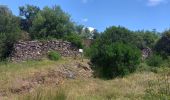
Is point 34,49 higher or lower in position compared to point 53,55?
higher

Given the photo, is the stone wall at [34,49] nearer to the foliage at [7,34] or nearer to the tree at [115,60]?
the foliage at [7,34]

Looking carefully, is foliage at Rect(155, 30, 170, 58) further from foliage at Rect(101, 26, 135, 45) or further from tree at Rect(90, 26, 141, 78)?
tree at Rect(90, 26, 141, 78)

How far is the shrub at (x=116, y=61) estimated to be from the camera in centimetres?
3050

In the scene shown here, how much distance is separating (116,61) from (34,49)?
41.5ft

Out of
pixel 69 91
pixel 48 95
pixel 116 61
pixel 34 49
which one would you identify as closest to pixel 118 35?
pixel 34 49

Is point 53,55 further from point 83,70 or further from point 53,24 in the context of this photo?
point 53,24

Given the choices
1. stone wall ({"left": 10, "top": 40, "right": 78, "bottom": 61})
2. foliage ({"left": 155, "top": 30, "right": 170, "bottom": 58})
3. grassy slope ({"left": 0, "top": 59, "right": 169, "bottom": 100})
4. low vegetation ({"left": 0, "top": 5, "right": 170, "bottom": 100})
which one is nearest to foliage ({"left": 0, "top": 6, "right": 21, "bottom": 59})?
low vegetation ({"left": 0, "top": 5, "right": 170, "bottom": 100})

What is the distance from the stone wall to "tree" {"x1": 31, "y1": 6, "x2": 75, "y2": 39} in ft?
40.0

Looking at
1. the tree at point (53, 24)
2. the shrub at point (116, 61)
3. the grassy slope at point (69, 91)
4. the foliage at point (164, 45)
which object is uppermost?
the tree at point (53, 24)

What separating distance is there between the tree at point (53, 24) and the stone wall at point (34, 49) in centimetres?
1218

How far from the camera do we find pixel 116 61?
102ft

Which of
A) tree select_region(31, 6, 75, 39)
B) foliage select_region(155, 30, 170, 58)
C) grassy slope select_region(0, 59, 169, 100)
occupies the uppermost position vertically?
tree select_region(31, 6, 75, 39)

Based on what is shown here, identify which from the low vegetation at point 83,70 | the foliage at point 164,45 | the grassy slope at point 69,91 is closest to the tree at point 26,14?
the low vegetation at point 83,70

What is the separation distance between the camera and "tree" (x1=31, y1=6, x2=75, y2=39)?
182 feet
